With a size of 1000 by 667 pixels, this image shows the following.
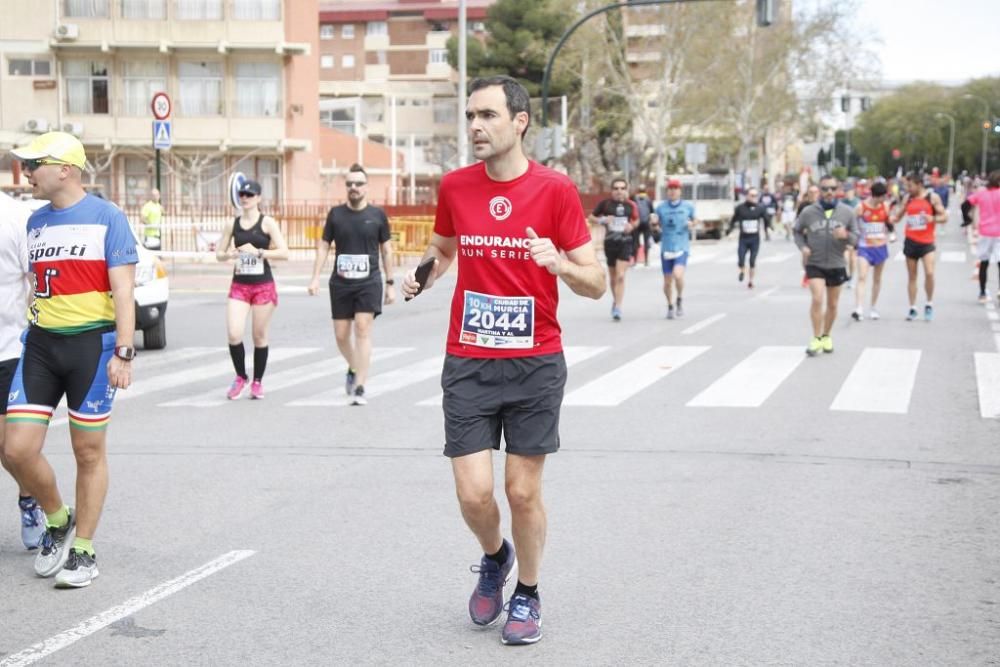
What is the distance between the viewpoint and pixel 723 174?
56781mm

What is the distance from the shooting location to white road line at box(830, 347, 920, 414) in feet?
36.1

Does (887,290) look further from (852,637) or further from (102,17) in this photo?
(102,17)

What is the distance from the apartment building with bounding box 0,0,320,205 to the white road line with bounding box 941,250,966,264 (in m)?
22.1

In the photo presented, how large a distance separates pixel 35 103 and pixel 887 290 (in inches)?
1300

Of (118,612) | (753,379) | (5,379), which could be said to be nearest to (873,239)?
(753,379)

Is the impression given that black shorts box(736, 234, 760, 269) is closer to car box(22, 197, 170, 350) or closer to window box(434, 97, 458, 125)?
car box(22, 197, 170, 350)

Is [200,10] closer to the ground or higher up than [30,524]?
higher up

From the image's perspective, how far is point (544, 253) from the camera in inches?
187

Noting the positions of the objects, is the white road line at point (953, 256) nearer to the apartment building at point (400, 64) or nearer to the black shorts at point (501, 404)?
the black shorts at point (501, 404)

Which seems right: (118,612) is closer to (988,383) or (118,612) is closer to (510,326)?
(510,326)

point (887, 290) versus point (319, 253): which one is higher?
point (319, 253)

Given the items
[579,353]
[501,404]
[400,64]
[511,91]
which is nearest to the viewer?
[511,91]

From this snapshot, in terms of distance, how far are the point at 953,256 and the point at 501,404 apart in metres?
32.7

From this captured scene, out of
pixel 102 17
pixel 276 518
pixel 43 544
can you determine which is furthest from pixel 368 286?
pixel 102 17
